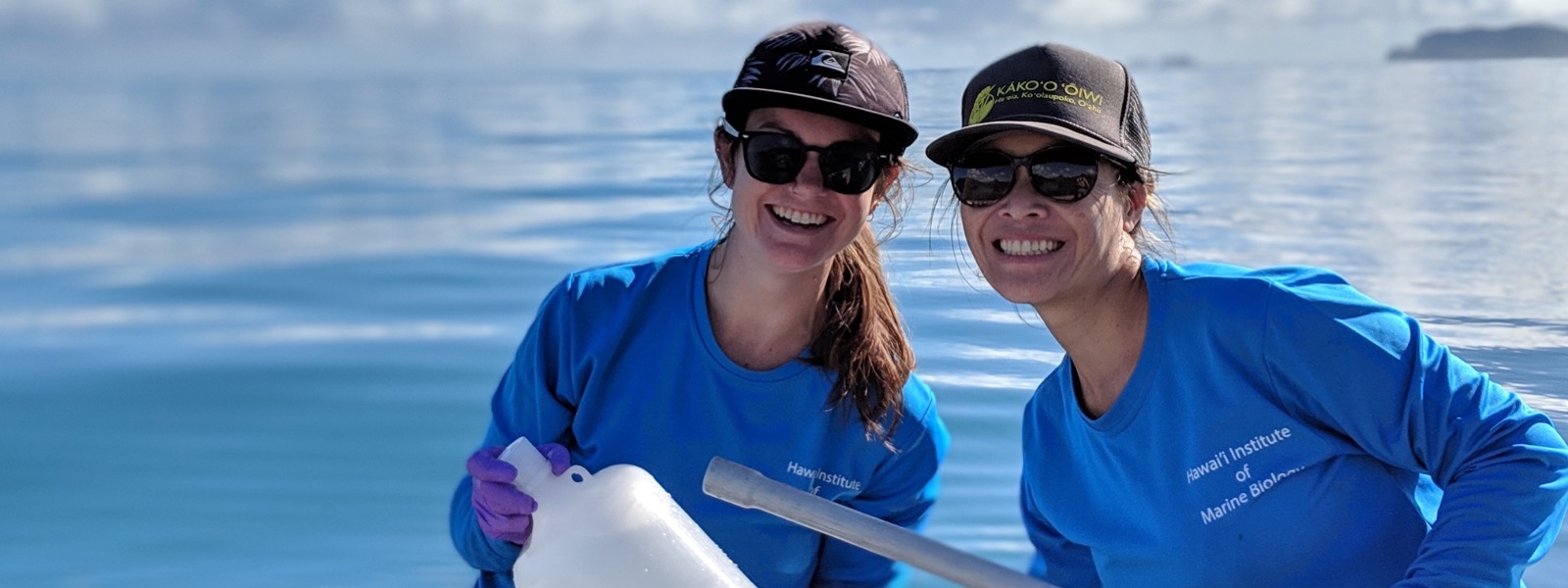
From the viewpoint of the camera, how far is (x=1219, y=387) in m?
2.19

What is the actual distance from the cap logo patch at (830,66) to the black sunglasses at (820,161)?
0.11 meters

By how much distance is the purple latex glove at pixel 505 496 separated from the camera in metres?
2.12

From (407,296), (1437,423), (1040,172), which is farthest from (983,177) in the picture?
(407,296)

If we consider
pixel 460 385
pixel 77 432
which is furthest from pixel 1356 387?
pixel 77 432

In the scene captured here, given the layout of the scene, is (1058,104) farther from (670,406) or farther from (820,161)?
(670,406)

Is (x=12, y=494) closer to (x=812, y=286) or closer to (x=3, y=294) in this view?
(x=3, y=294)

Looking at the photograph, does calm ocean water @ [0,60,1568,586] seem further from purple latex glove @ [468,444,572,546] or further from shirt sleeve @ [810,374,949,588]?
purple latex glove @ [468,444,572,546]

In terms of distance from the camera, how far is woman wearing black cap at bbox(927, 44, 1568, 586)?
2.01 meters

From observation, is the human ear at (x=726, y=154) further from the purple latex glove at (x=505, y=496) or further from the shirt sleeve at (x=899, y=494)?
the purple latex glove at (x=505, y=496)

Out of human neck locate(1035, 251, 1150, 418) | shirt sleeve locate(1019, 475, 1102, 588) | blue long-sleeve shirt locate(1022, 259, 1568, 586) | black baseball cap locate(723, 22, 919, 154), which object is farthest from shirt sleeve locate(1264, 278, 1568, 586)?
black baseball cap locate(723, 22, 919, 154)

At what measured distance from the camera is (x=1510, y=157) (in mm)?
8695

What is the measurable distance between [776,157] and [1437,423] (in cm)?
110

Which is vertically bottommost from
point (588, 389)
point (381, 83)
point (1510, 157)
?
point (381, 83)

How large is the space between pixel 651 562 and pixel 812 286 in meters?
0.86
